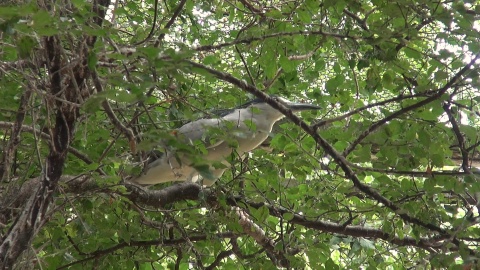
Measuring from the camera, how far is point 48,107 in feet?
5.99

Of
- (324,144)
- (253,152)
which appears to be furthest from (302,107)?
(324,144)

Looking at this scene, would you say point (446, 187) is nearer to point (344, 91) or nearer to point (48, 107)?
point (344, 91)

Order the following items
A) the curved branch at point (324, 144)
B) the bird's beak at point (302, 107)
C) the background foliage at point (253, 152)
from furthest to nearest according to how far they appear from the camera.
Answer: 1. the bird's beak at point (302, 107)
2. the curved branch at point (324, 144)
3. the background foliage at point (253, 152)

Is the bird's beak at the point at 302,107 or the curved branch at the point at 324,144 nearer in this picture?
the curved branch at the point at 324,144

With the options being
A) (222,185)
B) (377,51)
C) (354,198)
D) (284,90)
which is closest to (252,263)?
(222,185)

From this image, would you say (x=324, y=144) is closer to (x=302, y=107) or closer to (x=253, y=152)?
(x=302, y=107)

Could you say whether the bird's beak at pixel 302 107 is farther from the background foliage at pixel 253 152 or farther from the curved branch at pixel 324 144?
the curved branch at pixel 324 144

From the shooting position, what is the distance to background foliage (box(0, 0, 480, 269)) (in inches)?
72.7

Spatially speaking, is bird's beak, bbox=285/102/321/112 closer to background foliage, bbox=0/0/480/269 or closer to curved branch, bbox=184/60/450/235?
background foliage, bbox=0/0/480/269

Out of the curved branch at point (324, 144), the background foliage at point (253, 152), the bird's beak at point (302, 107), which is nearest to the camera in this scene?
the background foliage at point (253, 152)

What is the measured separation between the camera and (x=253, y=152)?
10.6 feet

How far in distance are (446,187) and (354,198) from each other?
0.98 metres

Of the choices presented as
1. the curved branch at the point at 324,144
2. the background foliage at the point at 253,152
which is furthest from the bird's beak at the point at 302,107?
the curved branch at the point at 324,144

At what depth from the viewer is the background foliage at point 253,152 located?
6.06ft
